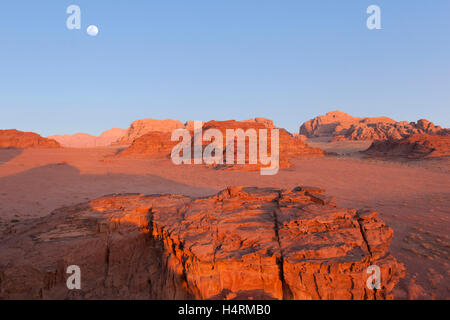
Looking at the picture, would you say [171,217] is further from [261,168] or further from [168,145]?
[168,145]

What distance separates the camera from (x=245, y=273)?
3.24 metres

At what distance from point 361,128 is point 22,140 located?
54902mm

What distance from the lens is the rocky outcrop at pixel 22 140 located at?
31047 millimetres

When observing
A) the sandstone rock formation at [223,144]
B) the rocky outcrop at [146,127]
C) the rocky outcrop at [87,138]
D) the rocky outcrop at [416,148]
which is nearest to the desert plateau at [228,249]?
the sandstone rock formation at [223,144]

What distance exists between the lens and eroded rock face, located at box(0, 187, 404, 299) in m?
3.16

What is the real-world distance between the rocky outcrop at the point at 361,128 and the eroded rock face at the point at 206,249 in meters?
33.0

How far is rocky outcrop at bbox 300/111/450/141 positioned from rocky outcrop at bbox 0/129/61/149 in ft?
151

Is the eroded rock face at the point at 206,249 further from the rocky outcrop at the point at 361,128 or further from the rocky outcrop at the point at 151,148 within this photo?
the rocky outcrop at the point at 361,128

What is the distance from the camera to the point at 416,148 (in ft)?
81.1

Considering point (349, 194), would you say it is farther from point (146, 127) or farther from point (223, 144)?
point (146, 127)

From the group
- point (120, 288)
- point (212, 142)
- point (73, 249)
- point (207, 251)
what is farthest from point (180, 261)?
point (212, 142)

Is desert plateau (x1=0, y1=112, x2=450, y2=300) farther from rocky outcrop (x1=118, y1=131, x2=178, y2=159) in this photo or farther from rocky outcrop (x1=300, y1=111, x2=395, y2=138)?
rocky outcrop (x1=300, y1=111, x2=395, y2=138)
